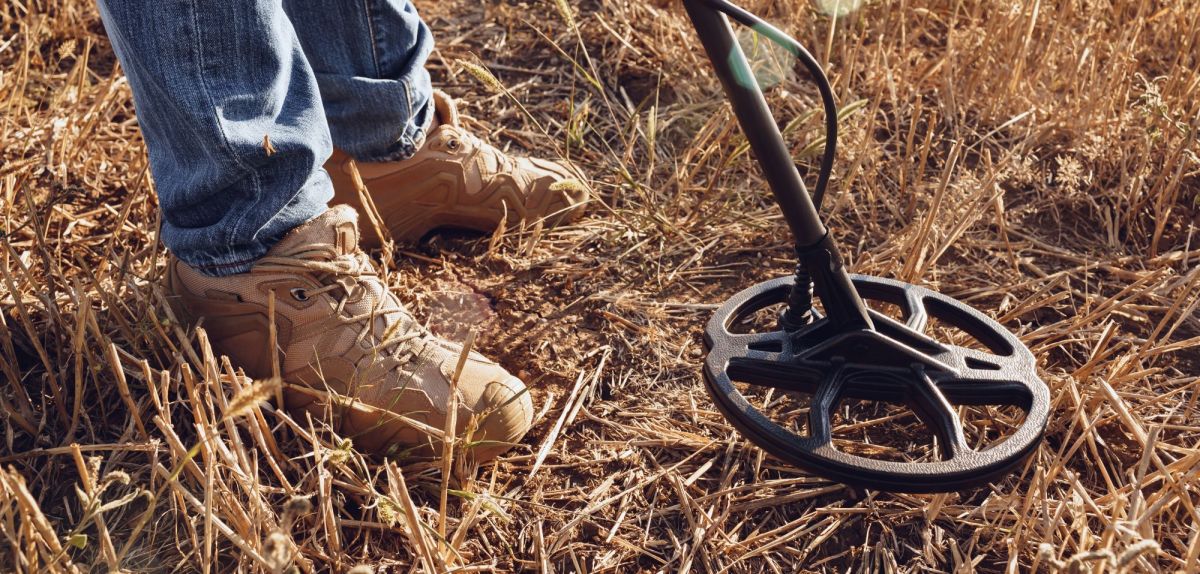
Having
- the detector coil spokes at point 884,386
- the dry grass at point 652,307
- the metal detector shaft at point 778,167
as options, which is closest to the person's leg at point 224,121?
the dry grass at point 652,307

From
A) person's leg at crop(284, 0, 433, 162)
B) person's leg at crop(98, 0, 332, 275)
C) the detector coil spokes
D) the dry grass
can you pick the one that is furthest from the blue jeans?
the detector coil spokes

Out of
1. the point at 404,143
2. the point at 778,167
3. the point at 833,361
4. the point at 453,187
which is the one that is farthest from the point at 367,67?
the point at 833,361

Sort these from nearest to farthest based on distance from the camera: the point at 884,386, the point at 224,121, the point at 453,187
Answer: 1. the point at 224,121
2. the point at 884,386
3. the point at 453,187

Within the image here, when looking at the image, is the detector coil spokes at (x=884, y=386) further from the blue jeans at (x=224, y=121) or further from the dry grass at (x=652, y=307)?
the blue jeans at (x=224, y=121)

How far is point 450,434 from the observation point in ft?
3.73

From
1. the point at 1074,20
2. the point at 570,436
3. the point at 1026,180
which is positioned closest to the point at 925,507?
the point at 570,436

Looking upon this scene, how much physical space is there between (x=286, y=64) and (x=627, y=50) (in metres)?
1.25

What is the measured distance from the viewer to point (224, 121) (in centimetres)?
124

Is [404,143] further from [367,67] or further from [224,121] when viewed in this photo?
[224,121]

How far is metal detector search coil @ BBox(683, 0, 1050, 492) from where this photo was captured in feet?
4.08

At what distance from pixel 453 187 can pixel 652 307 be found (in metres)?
0.46

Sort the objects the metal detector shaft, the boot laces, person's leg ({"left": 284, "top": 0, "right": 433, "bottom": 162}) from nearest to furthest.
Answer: the metal detector shaft < the boot laces < person's leg ({"left": 284, "top": 0, "right": 433, "bottom": 162})

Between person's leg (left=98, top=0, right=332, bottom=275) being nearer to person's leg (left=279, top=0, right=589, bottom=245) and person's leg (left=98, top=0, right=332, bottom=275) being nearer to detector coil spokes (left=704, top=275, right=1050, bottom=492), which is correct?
person's leg (left=279, top=0, right=589, bottom=245)

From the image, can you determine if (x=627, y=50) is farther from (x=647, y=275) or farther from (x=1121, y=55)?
(x=1121, y=55)
